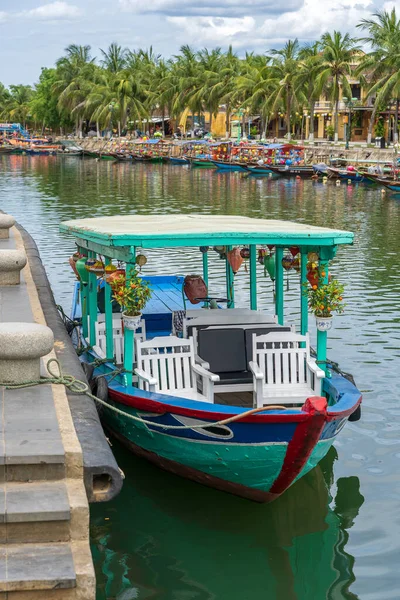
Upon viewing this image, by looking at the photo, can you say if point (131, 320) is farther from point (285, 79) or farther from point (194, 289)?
point (285, 79)

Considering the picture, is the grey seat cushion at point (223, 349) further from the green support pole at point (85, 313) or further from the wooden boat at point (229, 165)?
the wooden boat at point (229, 165)

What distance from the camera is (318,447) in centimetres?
981

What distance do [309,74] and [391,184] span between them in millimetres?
29119

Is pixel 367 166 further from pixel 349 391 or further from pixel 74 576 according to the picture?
pixel 74 576

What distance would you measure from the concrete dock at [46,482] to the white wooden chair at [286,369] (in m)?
2.40

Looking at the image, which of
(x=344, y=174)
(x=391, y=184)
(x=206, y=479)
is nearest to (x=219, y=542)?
(x=206, y=479)

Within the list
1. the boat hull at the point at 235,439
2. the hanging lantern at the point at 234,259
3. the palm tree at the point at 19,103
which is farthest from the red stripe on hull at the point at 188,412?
the palm tree at the point at 19,103

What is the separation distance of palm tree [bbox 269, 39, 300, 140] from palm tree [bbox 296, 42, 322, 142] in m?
0.79

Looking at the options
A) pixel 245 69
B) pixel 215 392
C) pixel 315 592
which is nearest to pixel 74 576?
pixel 315 592

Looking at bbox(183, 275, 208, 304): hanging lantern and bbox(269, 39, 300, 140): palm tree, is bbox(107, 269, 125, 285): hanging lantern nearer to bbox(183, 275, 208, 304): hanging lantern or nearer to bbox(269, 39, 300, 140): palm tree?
bbox(183, 275, 208, 304): hanging lantern

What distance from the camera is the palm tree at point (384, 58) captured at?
70938 mm

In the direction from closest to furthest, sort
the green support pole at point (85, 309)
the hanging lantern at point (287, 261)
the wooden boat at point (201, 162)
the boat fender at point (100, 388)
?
the boat fender at point (100, 388) < the hanging lantern at point (287, 261) < the green support pole at point (85, 309) < the wooden boat at point (201, 162)

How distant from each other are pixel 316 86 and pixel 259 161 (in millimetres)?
7817

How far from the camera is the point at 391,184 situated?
56.3 m
